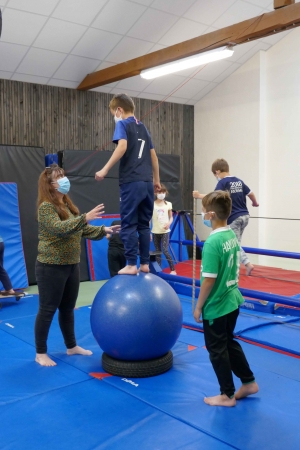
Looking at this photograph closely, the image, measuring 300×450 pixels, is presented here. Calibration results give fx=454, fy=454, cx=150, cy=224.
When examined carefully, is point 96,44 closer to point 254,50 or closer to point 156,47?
point 156,47

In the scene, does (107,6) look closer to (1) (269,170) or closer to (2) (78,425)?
(1) (269,170)

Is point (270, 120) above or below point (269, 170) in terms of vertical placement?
above

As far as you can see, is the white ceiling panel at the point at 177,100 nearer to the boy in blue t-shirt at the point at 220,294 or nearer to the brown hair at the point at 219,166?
the brown hair at the point at 219,166

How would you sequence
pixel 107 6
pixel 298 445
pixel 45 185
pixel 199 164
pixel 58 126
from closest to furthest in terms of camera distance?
pixel 298 445
pixel 45 185
pixel 107 6
pixel 58 126
pixel 199 164

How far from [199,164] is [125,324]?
22.9 ft

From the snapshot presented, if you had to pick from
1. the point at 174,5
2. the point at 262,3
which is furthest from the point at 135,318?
the point at 262,3

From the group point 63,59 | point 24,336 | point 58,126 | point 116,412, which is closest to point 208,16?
point 63,59

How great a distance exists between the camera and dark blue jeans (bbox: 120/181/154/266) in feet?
11.0

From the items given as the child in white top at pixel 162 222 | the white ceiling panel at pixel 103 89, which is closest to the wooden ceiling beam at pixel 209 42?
the white ceiling panel at pixel 103 89

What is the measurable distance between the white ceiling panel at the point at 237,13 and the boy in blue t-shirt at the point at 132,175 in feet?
14.7

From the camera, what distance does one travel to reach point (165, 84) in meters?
8.59

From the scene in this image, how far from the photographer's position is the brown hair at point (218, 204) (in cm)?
279

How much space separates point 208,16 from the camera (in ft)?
22.9

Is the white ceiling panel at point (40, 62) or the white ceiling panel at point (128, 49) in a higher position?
the white ceiling panel at point (128, 49)
